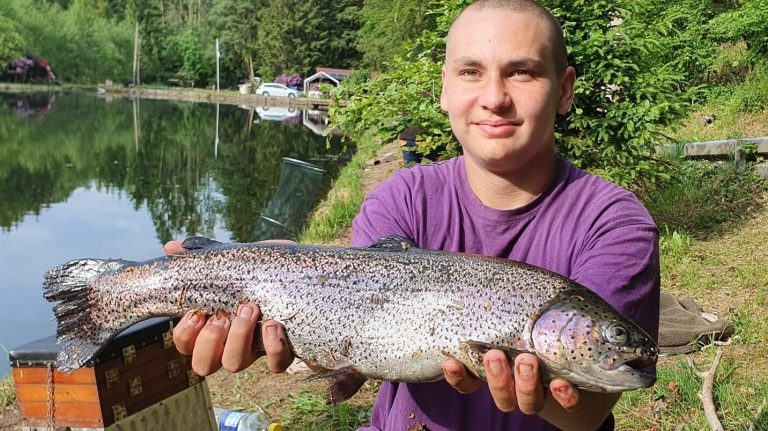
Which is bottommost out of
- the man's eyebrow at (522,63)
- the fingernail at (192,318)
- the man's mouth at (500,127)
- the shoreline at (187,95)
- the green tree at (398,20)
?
the shoreline at (187,95)

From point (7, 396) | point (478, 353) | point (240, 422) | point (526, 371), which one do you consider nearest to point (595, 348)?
point (526, 371)

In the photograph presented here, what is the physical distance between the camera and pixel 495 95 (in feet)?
8.21

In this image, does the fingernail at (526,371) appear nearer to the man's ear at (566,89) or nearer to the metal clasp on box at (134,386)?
the man's ear at (566,89)

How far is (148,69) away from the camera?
9212cm

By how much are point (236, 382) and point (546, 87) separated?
→ 14.3 ft

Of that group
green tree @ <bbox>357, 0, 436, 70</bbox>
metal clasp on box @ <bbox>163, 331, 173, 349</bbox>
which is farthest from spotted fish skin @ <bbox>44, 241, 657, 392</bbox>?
green tree @ <bbox>357, 0, 436, 70</bbox>

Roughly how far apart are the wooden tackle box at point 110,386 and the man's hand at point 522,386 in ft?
7.78

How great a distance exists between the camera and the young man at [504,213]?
2.41 meters

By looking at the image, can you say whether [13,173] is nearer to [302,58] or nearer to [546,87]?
[546,87]

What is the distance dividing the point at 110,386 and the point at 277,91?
2813 inches

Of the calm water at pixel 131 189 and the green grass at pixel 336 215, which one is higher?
the green grass at pixel 336 215

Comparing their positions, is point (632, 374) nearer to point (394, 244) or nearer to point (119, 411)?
point (394, 244)

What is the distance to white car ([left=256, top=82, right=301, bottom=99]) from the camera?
234 feet

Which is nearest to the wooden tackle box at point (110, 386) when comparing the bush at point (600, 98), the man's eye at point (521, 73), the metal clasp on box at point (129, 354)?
the metal clasp on box at point (129, 354)
